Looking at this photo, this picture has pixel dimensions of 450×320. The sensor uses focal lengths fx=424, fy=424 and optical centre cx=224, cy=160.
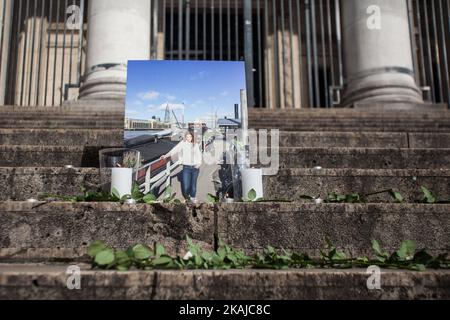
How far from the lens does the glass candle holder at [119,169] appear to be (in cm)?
300

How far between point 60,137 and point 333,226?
3.19 m

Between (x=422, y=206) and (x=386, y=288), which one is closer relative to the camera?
(x=386, y=288)

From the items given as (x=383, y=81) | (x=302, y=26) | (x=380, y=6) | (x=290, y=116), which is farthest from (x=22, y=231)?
(x=302, y=26)

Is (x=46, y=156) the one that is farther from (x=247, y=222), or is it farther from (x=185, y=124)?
(x=247, y=222)

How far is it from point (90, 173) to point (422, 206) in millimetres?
2467

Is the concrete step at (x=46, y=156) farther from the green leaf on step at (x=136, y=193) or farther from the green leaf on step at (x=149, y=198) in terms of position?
the green leaf on step at (x=149, y=198)

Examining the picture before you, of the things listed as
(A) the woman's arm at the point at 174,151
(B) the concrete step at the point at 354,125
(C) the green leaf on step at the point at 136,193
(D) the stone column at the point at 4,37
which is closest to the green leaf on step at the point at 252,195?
(A) the woman's arm at the point at 174,151

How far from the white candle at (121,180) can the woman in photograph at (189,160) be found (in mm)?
322

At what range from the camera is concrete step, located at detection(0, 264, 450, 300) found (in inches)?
72.1

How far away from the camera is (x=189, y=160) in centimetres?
320

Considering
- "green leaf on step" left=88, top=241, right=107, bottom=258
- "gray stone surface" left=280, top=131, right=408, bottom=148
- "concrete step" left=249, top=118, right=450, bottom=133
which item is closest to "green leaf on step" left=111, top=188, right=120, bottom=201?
"green leaf on step" left=88, top=241, right=107, bottom=258

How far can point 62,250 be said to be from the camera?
2.62 m

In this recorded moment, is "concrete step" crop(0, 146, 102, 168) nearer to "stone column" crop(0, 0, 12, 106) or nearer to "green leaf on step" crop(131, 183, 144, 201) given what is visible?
"green leaf on step" crop(131, 183, 144, 201)

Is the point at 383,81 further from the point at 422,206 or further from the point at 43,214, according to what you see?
the point at 43,214
